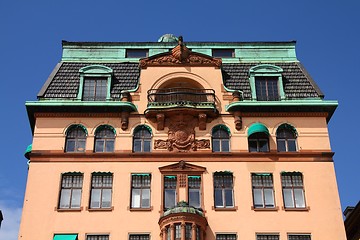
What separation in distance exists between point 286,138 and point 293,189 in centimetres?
386

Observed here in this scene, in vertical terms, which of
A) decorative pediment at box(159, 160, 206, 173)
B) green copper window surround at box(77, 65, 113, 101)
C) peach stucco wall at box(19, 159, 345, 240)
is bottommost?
peach stucco wall at box(19, 159, 345, 240)

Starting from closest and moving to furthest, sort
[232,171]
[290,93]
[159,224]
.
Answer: [159,224] < [232,171] < [290,93]

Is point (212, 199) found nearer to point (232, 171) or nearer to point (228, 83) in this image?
point (232, 171)

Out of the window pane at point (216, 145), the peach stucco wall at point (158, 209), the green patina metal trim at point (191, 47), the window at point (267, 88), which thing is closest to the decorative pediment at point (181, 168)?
the peach stucco wall at point (158, 209)

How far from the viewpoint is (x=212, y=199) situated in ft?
123

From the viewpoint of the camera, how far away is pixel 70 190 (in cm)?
3812

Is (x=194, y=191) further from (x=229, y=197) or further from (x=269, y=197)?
(x=269, y=197)

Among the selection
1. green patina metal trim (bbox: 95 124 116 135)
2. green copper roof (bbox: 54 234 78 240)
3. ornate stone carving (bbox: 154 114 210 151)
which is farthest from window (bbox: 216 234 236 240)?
green patina metal trim (bbox: 95 124 116 135)

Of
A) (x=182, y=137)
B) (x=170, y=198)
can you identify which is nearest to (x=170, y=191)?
(x=170, y=198)

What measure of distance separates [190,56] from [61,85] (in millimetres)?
9716

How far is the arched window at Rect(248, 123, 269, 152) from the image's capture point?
1560 inches

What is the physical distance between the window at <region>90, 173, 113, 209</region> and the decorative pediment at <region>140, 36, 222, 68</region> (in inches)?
364

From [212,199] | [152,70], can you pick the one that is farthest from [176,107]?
[212,199]

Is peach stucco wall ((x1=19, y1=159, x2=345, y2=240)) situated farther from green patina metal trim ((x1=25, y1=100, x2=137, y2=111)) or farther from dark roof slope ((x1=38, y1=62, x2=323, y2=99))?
dark roof slope ((x1=38, y1=62, x2=323, y2=99))
